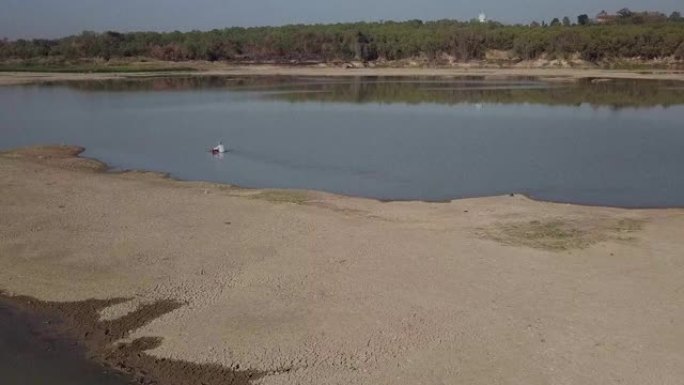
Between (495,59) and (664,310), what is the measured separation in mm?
75616

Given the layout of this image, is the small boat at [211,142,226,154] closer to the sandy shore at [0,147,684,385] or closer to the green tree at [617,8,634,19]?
the sandy shore at [0,147,684,385]

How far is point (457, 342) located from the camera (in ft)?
23.3

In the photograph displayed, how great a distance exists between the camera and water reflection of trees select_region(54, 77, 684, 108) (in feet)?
Result: 120

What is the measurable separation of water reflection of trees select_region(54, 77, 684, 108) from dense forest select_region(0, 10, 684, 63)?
66.0ft

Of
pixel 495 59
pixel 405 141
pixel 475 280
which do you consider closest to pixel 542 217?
pixel 475 280

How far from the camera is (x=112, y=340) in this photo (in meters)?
7.42

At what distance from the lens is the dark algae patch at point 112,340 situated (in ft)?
21.7

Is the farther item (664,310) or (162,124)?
(162,124)

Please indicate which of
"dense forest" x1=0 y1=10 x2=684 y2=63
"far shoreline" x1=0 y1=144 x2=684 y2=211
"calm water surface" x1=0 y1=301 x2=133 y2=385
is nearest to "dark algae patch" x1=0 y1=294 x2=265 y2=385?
"calm water surface" x1=0 y1=301 x2=133 y2=385

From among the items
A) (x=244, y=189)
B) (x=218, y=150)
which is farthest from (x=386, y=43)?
(x=244, y=189)

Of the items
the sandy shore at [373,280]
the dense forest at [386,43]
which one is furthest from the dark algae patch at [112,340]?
the dense forest at [386,43]

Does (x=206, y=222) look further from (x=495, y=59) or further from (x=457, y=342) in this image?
(x=495, y=59)

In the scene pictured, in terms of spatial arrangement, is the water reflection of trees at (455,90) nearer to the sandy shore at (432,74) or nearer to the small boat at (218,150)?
the sandy shore at (432,74)

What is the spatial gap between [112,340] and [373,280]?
3048mm
